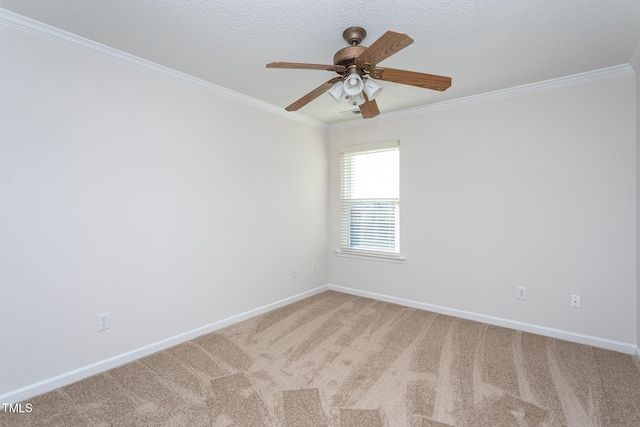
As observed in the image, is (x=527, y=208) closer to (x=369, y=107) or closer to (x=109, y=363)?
(x=369, y=107)

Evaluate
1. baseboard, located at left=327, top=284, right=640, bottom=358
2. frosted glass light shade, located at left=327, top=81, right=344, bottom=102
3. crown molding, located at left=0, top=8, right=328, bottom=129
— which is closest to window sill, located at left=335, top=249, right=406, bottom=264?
baseboard, located at left=327, top=284, right=640, bottom=358

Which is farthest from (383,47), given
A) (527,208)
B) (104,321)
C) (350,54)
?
(104,321)

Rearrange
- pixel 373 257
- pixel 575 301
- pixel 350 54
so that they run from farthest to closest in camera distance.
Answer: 1. pixel 373 257
2. pixel 575 301
3. pixel 350 54

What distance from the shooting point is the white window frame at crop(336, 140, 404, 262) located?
4.09 meters

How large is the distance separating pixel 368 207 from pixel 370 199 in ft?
0.42

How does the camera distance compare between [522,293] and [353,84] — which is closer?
[353,84]

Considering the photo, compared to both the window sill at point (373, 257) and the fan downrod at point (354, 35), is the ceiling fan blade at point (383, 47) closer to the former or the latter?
the fan downrod at point (354, 35)

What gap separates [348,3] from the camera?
1.91 meters

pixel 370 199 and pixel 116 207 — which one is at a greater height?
pixel 370 199

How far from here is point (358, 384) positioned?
228 centimetres

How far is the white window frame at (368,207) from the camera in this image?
4090 mm

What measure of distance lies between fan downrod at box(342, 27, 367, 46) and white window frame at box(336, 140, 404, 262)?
6.39 feet

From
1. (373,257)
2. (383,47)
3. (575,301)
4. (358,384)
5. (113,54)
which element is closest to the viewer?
(383,47)

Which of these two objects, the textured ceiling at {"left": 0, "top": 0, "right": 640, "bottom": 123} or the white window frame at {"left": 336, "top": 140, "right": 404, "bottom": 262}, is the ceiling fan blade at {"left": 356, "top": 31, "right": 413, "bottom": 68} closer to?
the textured ceiling at {"left": 0, "top": 0, "right": 640, "bottom": 123}
